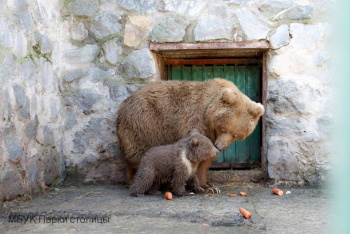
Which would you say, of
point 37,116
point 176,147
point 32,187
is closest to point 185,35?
point 176,147

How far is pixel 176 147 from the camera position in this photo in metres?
4.19

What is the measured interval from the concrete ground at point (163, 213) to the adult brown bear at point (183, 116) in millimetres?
557

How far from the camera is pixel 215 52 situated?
5348mm

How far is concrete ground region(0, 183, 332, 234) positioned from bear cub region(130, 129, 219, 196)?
13 centimetres

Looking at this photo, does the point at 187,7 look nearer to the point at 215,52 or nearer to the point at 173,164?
the point at 215,52

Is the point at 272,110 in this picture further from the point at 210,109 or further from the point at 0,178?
the point at 0,178

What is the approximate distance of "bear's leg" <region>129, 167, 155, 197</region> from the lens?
13.4 feet

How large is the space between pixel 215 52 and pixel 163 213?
262 centimetres

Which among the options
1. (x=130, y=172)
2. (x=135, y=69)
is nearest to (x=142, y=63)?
(x=135, y=69)

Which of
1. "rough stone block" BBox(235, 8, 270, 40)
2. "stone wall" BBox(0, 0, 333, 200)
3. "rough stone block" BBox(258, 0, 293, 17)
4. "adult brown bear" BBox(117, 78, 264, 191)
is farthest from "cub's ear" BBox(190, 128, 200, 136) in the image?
"rough stone block" BBox(258, 0, 293, 17)

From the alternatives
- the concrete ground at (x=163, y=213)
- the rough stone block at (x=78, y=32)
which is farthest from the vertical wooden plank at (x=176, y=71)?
the concrete ground at (x=163, y=213)

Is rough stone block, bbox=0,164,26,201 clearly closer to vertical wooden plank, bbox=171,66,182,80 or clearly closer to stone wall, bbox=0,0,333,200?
stone wall, bbox=0,0,333,200

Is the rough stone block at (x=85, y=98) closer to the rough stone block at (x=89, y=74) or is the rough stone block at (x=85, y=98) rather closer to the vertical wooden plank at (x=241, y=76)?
the rough stone block at (x=89, y=74)

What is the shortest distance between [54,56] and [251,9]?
238 centimetres
